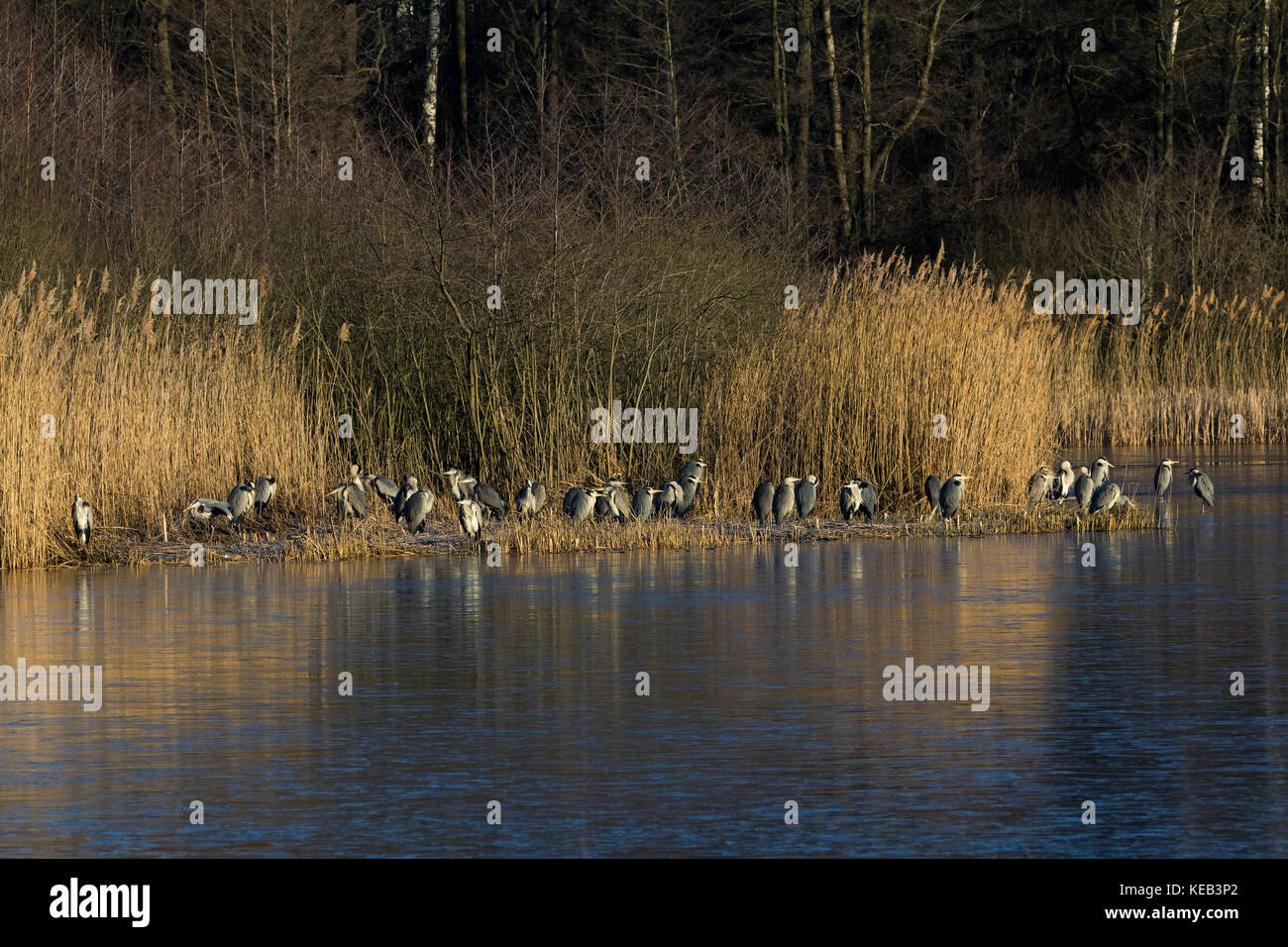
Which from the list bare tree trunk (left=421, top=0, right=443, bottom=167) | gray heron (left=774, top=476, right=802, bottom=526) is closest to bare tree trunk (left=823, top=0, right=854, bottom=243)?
bare tree trunk (left=421, top=0, right=443, bottom=167)

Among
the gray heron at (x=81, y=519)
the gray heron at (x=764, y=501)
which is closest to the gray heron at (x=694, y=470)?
the gray heron at (x=764, y=501)

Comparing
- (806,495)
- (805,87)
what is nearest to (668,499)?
(806,495)

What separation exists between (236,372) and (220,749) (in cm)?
984

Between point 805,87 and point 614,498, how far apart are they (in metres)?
26.1

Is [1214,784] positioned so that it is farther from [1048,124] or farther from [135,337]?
[1048,124]

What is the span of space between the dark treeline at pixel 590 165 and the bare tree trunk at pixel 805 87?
0.09 meters

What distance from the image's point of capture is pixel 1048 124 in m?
45.7

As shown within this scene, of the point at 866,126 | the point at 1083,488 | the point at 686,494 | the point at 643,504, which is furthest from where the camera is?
the point at 866,126

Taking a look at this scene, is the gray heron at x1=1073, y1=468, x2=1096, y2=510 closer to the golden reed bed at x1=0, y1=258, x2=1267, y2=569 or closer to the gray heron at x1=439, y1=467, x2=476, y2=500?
the golden reed bed at x1=0, y1=258, x2=1267, y2=569

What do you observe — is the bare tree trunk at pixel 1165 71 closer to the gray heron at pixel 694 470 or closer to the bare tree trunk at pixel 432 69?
the bare tree trunk at pixel 432 69

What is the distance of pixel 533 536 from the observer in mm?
16500

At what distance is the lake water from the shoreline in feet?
3.00

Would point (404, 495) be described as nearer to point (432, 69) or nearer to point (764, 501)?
point (764, 501)
